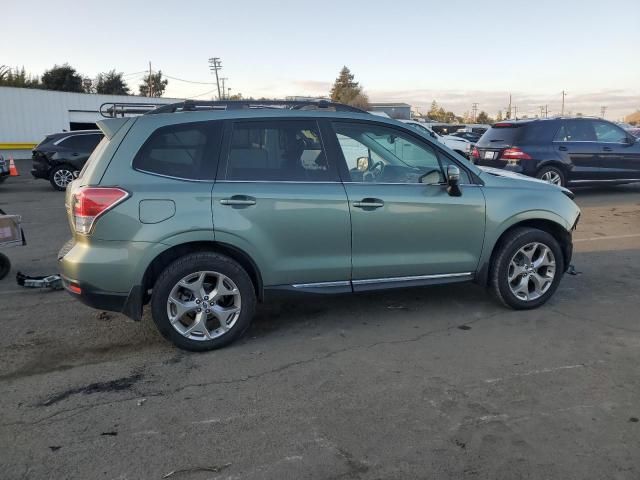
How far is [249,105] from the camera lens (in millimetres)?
4629

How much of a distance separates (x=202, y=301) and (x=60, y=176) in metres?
13.5

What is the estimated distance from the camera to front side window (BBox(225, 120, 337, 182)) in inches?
169

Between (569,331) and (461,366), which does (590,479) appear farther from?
(569,331)

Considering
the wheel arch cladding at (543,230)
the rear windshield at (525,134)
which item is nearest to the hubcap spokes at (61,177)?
the rear windshield at (525,134)

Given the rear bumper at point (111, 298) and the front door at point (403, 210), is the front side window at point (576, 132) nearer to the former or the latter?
the front door at point (403, 210)

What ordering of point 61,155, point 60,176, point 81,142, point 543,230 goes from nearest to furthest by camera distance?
point 543,230 < point 61,155 < point 60,176 < point 81,142

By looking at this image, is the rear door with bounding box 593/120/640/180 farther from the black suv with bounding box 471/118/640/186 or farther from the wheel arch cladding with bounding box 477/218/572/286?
the wheel arch cladding with bounding box 477/218/572/286

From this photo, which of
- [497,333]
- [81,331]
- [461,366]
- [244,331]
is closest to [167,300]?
[244,331]

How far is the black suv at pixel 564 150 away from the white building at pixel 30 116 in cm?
2386

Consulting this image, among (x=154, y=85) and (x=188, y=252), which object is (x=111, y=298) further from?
(x=154, y=85)

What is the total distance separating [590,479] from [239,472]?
173cm

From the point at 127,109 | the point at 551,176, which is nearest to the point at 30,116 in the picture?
the point at 551,176

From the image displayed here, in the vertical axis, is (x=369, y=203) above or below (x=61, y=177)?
above

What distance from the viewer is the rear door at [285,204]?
13.7 ft
